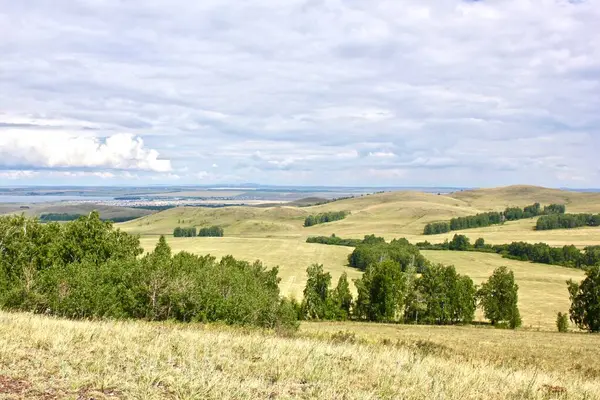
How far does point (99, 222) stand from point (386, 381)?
5004 centimetres

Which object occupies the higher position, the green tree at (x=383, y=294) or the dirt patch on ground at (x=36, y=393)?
the dirt patch on ground at (x=36, y=393)

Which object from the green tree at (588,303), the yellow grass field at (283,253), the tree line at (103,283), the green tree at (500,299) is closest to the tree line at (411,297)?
the green tree at (500,299)

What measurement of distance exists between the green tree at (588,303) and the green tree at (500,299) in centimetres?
927

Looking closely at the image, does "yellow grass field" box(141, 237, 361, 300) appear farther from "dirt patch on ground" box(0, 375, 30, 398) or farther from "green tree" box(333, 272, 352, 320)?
"dirt patch on ground" box(0, 375, 30, 398)

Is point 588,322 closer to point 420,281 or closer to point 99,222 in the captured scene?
point 420,281

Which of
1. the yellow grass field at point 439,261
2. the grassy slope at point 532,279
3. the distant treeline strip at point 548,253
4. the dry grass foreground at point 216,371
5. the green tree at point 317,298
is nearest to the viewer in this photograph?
the dry grass foreground at point 216,371

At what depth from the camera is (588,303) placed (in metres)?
79.1

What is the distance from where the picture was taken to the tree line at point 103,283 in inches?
1366

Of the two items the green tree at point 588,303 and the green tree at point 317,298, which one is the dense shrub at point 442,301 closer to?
the green tree at point 317,298

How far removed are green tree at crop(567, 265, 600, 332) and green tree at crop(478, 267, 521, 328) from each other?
9268 mm

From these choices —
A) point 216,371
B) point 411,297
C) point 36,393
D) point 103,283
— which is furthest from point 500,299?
point 36,393

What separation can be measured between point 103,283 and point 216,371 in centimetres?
3239

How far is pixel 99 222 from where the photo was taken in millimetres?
53812

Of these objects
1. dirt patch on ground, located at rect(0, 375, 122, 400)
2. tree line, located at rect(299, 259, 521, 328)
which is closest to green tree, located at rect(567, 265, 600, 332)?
tree line, located at rect(299, 259, 521, 328)
